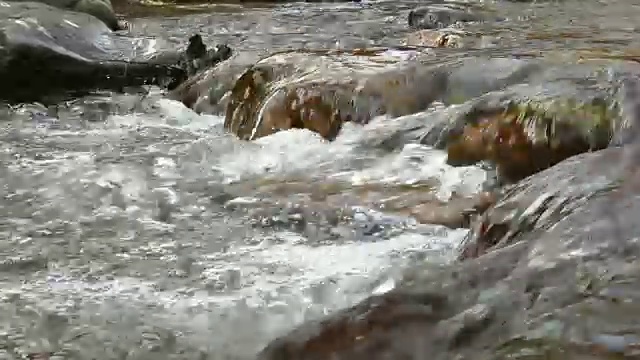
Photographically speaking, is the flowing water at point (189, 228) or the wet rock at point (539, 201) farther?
the flowing water at point (189, 228)

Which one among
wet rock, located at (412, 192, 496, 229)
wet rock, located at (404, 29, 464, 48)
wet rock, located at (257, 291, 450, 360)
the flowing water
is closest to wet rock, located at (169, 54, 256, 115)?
the flowing water

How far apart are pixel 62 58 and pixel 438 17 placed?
15.3ft

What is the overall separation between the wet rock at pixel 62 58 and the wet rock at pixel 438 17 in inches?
141

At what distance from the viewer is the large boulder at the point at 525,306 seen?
5.87ft

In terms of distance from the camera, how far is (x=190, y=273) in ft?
11.8

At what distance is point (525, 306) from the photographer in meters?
1.99

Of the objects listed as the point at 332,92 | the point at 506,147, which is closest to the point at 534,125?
the point at 506,147

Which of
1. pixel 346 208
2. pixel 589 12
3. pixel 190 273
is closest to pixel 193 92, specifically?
pixel 346 208

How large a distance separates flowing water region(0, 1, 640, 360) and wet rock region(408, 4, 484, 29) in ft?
11.3

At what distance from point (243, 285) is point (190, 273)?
0.91 ft

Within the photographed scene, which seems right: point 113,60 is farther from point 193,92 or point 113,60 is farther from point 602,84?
point 602,84

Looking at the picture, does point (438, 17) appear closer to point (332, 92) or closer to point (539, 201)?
point (332, 92)

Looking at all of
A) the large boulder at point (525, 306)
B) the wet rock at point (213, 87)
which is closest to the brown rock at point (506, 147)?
the large boulder at point (525, 306)

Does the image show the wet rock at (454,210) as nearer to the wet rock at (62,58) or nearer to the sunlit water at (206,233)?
the sunlit water at (206,233)
